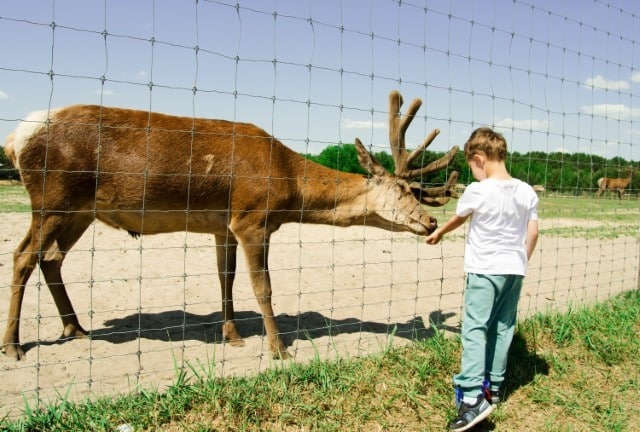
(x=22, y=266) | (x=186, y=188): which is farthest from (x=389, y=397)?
(x=22, y=266)

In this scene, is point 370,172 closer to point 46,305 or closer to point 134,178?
point 134,178

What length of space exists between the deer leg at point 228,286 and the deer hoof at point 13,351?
67.5 inches

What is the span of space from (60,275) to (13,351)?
2.79 ft

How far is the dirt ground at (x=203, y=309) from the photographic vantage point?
4316 millimetres

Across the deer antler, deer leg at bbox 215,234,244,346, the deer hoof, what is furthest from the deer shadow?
the deer antler

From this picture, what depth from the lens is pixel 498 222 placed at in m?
3.67

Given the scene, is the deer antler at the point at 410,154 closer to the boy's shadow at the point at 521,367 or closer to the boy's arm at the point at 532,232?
the boy's shadow at the point at 521,367

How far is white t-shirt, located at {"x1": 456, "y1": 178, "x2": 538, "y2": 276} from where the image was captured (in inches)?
144

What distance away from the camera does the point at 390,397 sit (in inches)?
152

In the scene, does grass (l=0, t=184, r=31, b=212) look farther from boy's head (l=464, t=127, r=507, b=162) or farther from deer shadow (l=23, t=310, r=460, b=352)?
boy's head (l=464, t=127, r=507, b=162)

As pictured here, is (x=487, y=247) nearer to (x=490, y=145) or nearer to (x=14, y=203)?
(x=490, y=145)

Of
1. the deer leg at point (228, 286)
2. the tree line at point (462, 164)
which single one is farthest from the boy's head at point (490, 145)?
the deer leg at point (228, 286)

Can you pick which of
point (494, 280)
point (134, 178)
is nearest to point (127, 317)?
point (134, 178)

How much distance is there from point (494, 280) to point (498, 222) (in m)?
0.38
